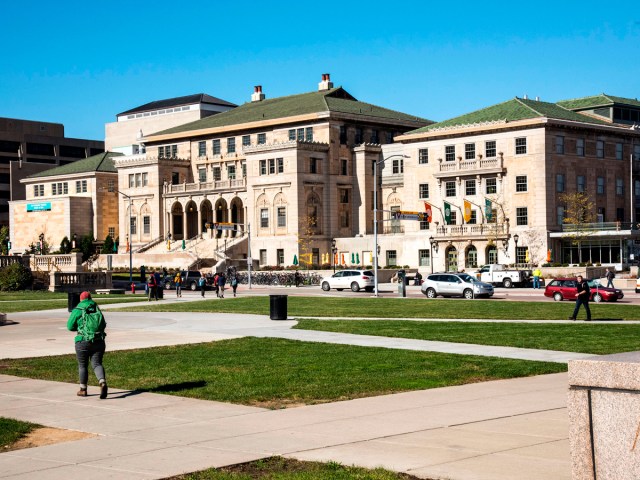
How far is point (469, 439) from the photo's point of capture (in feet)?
47.8

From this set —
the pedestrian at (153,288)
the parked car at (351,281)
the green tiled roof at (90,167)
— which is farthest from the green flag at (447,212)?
the green tiled roof at (90,167)

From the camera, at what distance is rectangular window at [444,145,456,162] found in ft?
323

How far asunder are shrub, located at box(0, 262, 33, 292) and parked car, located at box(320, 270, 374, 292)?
22.3 meters

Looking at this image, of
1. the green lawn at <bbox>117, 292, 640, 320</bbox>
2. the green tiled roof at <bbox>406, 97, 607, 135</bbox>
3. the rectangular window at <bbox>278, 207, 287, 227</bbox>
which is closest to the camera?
the green lawn at <bbox>117, 292, 640, 320</bbox>

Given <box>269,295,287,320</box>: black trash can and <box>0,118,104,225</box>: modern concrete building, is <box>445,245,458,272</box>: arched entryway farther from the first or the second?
<box>0,118,104,225</box>: modern concrete building

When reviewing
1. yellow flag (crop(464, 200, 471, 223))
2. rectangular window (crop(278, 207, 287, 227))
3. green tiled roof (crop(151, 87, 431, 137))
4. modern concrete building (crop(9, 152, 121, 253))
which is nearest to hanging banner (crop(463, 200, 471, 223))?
yellow flag (crop(464, 200, 471, 223))

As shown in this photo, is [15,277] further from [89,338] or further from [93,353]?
[89,338]

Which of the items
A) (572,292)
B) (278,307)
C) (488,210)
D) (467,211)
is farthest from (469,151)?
(278,307)

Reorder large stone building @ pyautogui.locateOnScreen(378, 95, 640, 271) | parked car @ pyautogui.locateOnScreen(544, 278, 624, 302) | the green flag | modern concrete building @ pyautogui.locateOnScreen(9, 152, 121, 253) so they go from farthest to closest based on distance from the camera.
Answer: modern concrete building @ pyautogui.locateOnScreen(9, 152, 121, 253) → the green flag → large stone building @ pyautogui.locateOnScreen(378, 95, 640, 271) → parked car @ pyautogui.locateOnScreen(544, 278, 624, 302)

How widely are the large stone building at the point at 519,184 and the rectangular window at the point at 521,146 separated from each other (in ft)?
0.30

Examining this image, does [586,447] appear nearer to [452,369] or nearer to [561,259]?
[452,369]

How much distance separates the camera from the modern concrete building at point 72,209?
134 meters

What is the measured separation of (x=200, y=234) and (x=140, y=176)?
13.8 m

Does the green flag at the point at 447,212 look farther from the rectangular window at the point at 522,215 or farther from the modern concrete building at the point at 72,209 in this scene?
the modern concrete building at the point at 72,209
